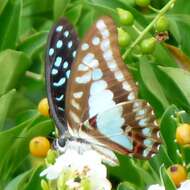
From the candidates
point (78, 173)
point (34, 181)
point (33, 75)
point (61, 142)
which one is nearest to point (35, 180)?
point (34, 181)

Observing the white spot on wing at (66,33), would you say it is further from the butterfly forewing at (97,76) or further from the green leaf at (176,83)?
the green leaf at (176,83)

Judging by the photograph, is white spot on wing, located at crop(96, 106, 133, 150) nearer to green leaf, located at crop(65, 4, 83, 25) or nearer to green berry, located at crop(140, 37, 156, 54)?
green berry, located at crop(140, 37, 156, 54)

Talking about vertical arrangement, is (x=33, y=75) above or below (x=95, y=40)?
below

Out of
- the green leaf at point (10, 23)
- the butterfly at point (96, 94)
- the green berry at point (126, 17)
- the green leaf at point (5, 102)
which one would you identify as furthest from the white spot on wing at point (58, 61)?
the green leaf at point (10, 23)

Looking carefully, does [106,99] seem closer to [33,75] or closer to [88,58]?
[88,58]

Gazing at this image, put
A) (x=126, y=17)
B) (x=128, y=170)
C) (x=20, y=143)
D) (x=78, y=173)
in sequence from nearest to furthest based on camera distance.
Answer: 1. (x=78, y=173)
2. (x=128, y=170)
3. (x=20, y=143)
4. (x=126, y=17)

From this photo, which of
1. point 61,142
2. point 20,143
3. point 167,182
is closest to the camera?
point 167,182

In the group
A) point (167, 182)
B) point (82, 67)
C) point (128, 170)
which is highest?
point (82, 67)
